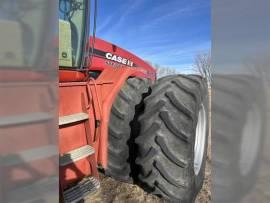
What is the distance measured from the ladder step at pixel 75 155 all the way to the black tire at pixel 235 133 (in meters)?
1.46

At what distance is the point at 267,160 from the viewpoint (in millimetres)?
863

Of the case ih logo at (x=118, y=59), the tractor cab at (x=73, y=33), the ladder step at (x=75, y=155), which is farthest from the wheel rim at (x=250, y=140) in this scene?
the case ih logo at (x=118, y=59)

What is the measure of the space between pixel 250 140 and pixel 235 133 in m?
0.04

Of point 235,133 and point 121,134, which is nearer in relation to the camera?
point 235,133

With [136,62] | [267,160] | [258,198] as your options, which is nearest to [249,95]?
[267,160]

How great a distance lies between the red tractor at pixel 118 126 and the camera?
2551mm

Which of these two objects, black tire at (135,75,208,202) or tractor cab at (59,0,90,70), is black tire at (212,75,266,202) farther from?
tractor cab at (59,0,90,70)

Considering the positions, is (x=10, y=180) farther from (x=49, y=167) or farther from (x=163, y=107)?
(x=163, y=107)

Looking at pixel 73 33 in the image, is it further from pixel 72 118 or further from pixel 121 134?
pixel 121 134

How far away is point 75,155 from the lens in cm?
244

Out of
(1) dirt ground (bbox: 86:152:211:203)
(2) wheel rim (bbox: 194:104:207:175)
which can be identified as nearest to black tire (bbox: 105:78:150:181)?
(1) dirt ground (bbox: 86:152:211:203)

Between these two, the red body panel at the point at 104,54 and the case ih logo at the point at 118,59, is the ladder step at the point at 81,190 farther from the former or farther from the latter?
the case ih logo at the point at 118,59

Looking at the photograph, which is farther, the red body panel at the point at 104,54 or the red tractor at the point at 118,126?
the red body panel at the point at 104,54

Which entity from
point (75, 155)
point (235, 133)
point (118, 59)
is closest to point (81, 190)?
point (75, 155)
